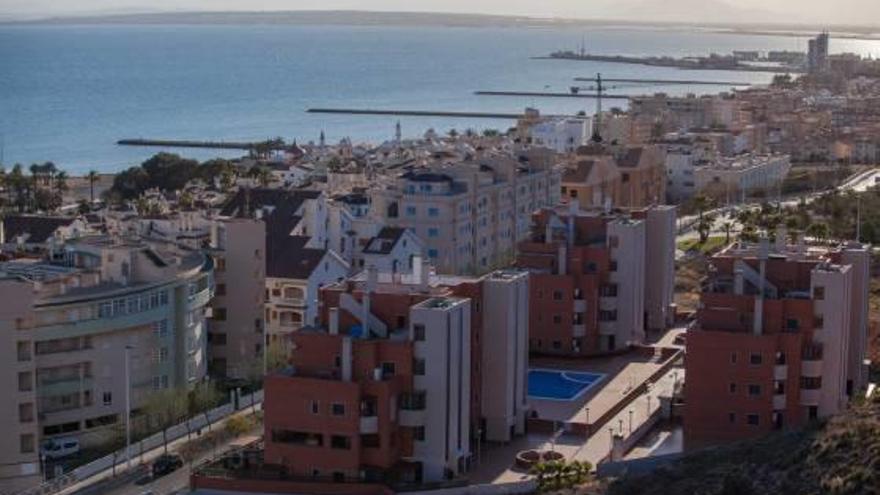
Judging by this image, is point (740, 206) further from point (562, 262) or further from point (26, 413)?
point (26, 413)

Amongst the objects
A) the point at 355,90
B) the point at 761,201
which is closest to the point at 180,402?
the point at 761,201

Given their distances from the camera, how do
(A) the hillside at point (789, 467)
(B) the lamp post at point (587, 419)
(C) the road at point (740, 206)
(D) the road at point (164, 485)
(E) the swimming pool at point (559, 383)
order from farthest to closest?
1. (C) the road at point (740, 206)
2. (E) the swimming pool at point (559, 383)
3. (B) the lamp post at point (587, 419)
4. (D) the road at point (164, 485)
5. (A) the hillside at point (789, 467)

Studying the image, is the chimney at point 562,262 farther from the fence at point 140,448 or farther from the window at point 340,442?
the window at point 340,442

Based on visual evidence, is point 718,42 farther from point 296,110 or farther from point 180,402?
point 180,402

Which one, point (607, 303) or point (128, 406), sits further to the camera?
point (607, 303)

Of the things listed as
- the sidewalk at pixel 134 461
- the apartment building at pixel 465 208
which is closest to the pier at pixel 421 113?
the apartment building at pixel 465 208

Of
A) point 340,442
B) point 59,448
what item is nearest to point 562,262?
point 340,442

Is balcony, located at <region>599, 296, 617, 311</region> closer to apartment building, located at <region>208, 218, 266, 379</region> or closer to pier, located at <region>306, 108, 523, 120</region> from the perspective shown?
apartment building, located at <region>208, 218, 266, 379</region>

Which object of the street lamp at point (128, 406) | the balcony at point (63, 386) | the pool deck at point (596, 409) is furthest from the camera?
the balcony at point (63, 386)
